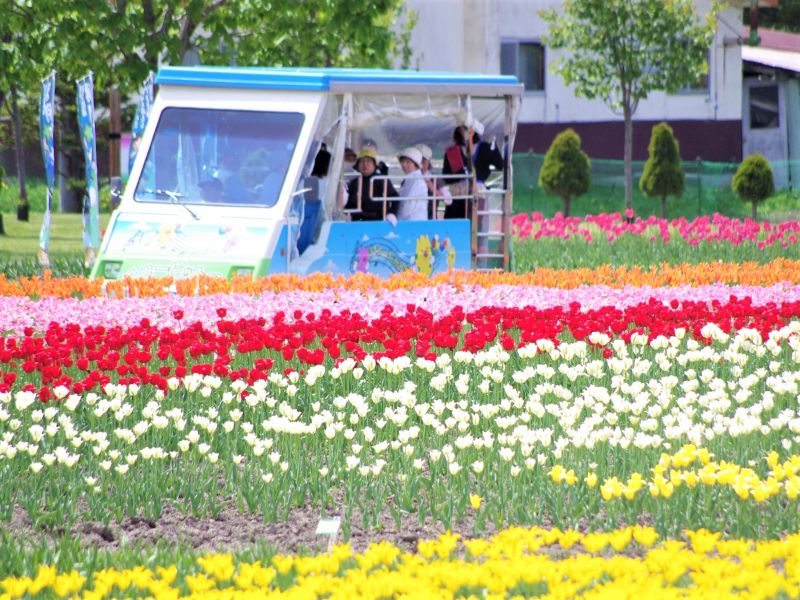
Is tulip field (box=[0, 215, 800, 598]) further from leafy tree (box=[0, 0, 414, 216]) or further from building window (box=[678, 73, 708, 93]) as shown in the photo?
building window (box=[678, 73, 708, 93])

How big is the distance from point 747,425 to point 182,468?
8.40 ft

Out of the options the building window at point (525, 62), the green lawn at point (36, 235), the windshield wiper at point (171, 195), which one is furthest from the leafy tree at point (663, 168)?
the windshield wiper at point (171, 195)

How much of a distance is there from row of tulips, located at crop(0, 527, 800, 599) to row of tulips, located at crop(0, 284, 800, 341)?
452 cm

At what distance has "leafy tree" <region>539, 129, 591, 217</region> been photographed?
30359 millimetres

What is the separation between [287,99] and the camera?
13.6 meters

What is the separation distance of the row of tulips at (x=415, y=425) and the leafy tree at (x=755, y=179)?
1995cm

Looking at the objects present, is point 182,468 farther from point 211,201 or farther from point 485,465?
point 211,201

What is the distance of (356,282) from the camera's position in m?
12.2

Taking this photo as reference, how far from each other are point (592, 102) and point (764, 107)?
227 inches

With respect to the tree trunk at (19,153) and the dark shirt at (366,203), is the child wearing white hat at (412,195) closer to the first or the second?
the dark shirt at (366,203)

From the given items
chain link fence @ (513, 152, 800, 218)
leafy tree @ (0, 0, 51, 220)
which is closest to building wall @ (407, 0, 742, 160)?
chain link fence @ (513, 152, 800, 218)

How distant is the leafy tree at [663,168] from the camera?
2988cm

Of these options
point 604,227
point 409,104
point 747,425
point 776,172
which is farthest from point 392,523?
point 776,172

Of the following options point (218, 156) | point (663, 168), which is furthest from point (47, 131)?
point (663, 168)
